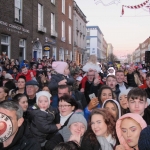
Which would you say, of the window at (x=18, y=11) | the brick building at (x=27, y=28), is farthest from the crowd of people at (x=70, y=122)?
the window at (x=18, y=11)

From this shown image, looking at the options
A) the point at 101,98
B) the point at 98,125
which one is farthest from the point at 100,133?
the point at 101,98

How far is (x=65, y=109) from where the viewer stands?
4.00 metres

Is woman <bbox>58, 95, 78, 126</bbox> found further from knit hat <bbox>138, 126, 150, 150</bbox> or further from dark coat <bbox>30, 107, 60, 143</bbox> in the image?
knit hat <bbox>138, 126, 150, 150</bbox>

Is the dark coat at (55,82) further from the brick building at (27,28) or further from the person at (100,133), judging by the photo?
the brick building at (27,28)

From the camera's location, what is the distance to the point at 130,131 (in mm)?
2627

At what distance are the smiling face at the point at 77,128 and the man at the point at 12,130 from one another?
86cm

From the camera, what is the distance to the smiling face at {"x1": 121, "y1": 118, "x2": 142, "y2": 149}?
102 inches

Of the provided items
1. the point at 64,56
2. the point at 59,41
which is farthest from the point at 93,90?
Answer: the point at 64,56

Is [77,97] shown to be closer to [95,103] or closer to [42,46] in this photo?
[95,103]

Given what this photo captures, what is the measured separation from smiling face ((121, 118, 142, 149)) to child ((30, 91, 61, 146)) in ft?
4.77

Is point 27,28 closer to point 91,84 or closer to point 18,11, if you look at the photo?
point 18,11

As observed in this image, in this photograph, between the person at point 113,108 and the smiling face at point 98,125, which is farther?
the person at point 113,108

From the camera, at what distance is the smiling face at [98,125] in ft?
→ 10.0

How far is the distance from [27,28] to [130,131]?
16.8 m
